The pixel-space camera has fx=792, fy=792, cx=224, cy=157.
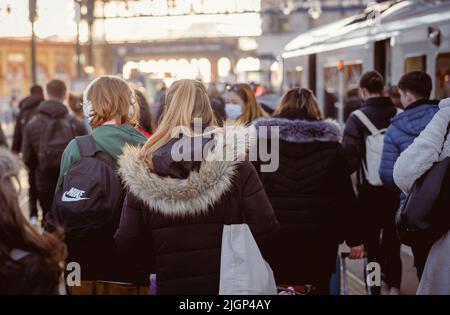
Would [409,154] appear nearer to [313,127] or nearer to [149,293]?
[313,127]

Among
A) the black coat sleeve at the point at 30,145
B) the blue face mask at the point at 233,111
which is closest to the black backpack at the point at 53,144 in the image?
the black coat sleeve at the point at 30,145

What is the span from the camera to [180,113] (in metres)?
3.69

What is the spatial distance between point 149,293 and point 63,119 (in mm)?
4777

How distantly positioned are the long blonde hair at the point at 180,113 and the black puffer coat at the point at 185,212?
55 mm

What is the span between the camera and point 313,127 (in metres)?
4.94

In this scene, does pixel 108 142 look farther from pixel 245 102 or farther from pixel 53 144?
pixel 53 144

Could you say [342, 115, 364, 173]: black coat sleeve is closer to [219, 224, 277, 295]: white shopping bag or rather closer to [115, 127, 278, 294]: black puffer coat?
[115, 127, 278, 294]: black puffer coat

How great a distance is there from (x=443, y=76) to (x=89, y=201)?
240 inches

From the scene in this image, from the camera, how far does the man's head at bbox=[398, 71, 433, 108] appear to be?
5762mm

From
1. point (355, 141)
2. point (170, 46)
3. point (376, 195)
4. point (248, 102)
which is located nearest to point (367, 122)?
point (355, 141)

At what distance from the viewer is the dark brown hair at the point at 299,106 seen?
5105 mm

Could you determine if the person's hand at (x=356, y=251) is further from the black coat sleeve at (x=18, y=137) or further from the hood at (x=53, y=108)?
the black coat sleeve at (x=18, y=137)

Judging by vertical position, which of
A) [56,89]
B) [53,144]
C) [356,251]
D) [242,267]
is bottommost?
[356,251]
